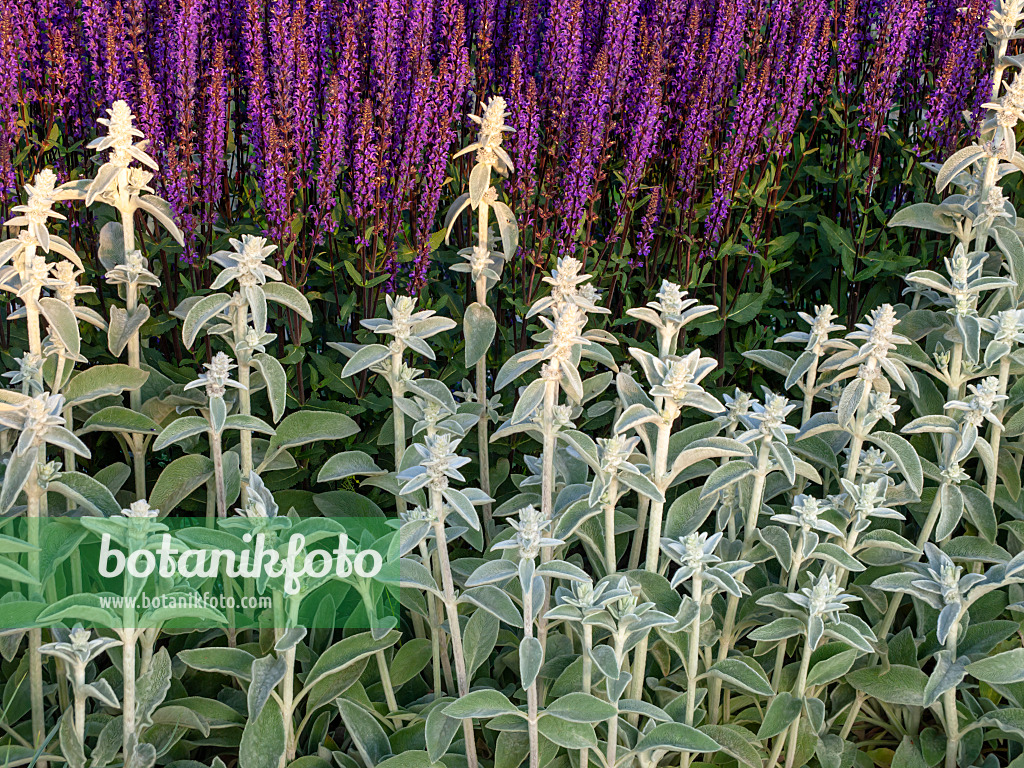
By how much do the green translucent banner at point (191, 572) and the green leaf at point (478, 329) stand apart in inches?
17.6

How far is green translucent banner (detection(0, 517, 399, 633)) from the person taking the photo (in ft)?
5.83

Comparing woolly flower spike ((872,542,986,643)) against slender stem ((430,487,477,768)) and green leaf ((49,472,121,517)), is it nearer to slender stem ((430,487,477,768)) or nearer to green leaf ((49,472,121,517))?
slender stem ((430,487,477,768))

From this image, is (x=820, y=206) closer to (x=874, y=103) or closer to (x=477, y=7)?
(x=874, y=103)

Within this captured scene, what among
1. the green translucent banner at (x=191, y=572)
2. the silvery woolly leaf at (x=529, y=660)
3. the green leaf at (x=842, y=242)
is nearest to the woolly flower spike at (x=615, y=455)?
the silvery woolly leaf at (x=529, y=660)

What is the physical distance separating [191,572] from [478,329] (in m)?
0.78

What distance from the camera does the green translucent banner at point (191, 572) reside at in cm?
178

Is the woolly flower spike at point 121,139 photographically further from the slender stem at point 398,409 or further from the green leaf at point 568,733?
the green leaf at point 568,733

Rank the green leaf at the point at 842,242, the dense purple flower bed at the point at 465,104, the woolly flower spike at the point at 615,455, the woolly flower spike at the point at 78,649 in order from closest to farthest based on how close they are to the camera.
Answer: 1. the woolly flower spike at the point at 78,649
2. the woolly flower spike at the point at 615,455
3. the dense purple flower bed at the point at 465,104
4. the green leaf at the point at 842,242

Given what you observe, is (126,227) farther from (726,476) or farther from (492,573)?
(726,476)

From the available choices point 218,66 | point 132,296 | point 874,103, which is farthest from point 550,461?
point 874,103

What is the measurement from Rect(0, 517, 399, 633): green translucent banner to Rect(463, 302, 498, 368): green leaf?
446 mm

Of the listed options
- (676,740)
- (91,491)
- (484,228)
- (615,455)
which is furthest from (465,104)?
(676,740)

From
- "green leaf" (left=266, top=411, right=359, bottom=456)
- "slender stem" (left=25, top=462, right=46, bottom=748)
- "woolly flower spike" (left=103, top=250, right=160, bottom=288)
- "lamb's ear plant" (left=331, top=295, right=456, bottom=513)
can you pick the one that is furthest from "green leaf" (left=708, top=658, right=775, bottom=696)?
"woolly flower spike" (left=103, top=250, right=160, bottom=288)

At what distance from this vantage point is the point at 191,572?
195 cm
